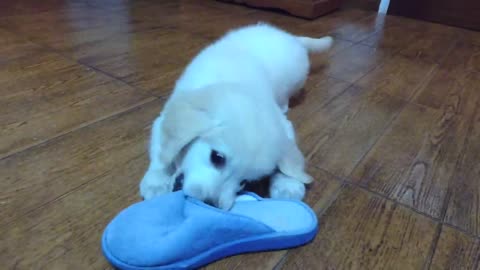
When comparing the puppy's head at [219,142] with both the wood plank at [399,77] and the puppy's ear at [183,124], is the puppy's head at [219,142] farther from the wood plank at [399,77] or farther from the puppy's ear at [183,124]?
the wood plank at [399,77]

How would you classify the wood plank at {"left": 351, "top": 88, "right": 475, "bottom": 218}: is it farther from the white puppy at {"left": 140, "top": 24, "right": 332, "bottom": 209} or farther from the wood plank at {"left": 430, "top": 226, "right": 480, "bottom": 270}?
the white puppy at {"left": 140, "top": 24, "right": 332, "bottom": 209}

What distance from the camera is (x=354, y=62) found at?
88.5 inches

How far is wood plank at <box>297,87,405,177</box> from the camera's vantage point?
1.30 meters

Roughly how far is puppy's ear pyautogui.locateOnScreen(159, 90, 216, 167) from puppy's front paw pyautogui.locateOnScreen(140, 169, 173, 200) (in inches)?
2.7

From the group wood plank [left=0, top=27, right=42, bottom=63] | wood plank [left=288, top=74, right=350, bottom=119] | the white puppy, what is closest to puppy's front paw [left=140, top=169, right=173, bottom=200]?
the white puppy

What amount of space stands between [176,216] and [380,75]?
1607 mm

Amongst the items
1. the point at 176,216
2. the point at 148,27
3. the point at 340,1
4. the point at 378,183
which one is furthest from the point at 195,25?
the point at 176,216

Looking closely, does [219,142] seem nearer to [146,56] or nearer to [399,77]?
[146,56]

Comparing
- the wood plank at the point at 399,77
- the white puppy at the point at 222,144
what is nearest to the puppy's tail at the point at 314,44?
the wood plank at the point at 399,77

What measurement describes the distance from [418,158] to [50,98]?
4.51 ft

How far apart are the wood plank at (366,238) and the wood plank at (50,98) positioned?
0.87 m

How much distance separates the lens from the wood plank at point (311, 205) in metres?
0.86

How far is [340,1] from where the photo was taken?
3.67 metres

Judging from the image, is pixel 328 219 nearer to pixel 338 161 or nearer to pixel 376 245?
pixel 376 245
